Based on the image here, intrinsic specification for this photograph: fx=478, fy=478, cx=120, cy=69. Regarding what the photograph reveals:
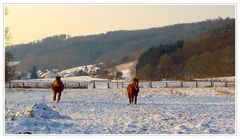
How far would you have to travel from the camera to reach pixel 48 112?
1700 cm

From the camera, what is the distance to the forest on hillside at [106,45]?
9644cm

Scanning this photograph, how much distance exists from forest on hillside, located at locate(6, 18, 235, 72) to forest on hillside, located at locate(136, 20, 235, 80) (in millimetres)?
2528

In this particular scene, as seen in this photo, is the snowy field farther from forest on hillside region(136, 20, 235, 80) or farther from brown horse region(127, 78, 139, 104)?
forest on hillside region(136, 20, 235, 80)

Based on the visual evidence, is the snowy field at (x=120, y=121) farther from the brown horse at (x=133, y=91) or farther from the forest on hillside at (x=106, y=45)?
the forest on hillside at (x=106, y=45)

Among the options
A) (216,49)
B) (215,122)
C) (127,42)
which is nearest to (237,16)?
(215,122)

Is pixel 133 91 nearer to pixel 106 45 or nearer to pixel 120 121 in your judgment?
pixel 120 121

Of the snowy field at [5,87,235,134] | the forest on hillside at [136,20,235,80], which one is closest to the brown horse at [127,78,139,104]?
the snowy field at [5,87,235,134]

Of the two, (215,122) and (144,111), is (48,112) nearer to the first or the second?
(144,111)

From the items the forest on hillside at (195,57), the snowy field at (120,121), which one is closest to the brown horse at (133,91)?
the snowy field at (120,121)

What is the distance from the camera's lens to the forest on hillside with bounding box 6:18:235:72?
96.4m

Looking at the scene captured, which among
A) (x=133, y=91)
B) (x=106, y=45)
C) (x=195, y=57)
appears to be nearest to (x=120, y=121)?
(x=133, y=91)

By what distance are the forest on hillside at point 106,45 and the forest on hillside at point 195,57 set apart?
2.53 m

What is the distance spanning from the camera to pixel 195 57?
330 feet

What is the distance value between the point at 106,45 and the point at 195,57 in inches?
1350
